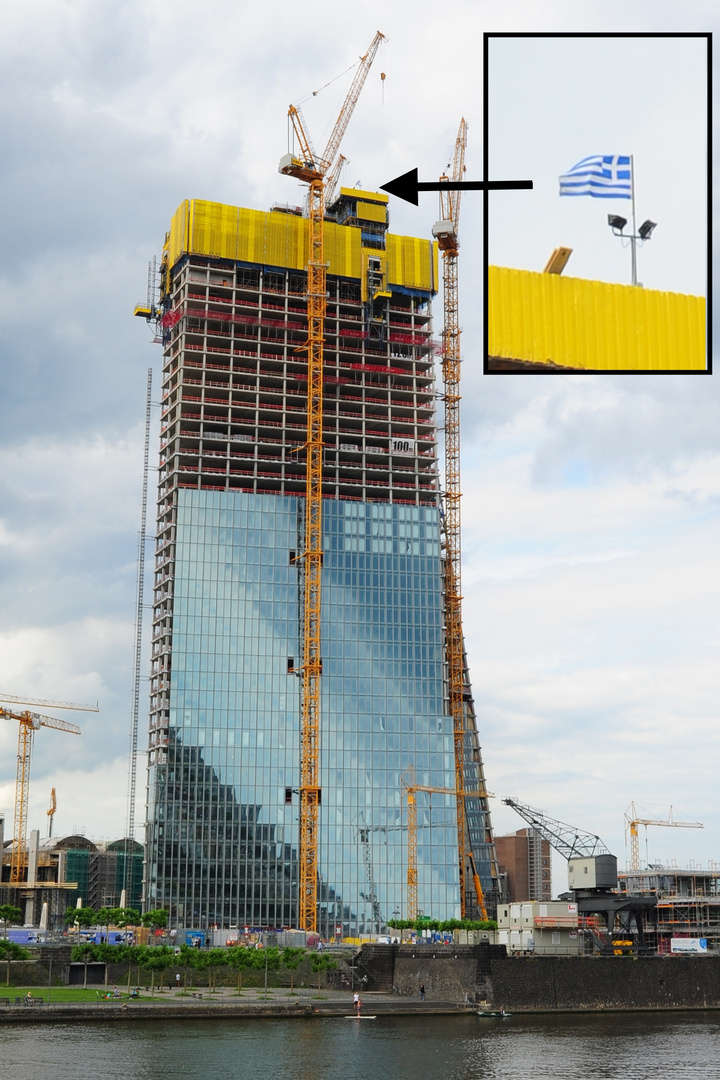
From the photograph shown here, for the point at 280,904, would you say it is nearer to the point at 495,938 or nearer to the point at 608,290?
the point at 495,938

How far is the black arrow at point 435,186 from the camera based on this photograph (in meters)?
12.0

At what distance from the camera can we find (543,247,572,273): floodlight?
12180 millimetres

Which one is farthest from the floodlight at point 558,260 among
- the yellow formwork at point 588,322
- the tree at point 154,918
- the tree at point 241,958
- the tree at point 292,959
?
the tree at point 154,918

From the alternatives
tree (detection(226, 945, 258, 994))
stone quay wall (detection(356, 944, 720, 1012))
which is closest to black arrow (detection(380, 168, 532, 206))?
stone quay wall (detection(356, 944, 720, 1012))

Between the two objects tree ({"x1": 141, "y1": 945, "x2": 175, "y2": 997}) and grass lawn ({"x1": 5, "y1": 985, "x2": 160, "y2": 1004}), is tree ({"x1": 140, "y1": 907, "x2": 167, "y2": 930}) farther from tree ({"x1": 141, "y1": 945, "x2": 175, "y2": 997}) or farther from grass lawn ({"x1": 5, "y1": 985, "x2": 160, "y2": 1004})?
tree ({"x1": 141, "y1": 945, "x2": 175, "y2": 997})

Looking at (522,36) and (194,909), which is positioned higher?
(522,36)

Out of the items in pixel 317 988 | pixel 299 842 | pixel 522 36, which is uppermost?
pixel 522 36

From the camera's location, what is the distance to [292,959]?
134500 millimetres

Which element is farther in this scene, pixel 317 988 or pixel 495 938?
pixel 495 938

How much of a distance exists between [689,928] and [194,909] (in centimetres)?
7822

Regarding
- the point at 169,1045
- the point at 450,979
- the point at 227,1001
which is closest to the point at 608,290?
the point at 169,1045

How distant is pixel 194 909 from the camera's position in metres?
196

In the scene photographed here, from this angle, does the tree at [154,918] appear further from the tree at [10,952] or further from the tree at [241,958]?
the tree at [10,952]

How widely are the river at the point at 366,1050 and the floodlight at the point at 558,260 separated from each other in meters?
73.5
